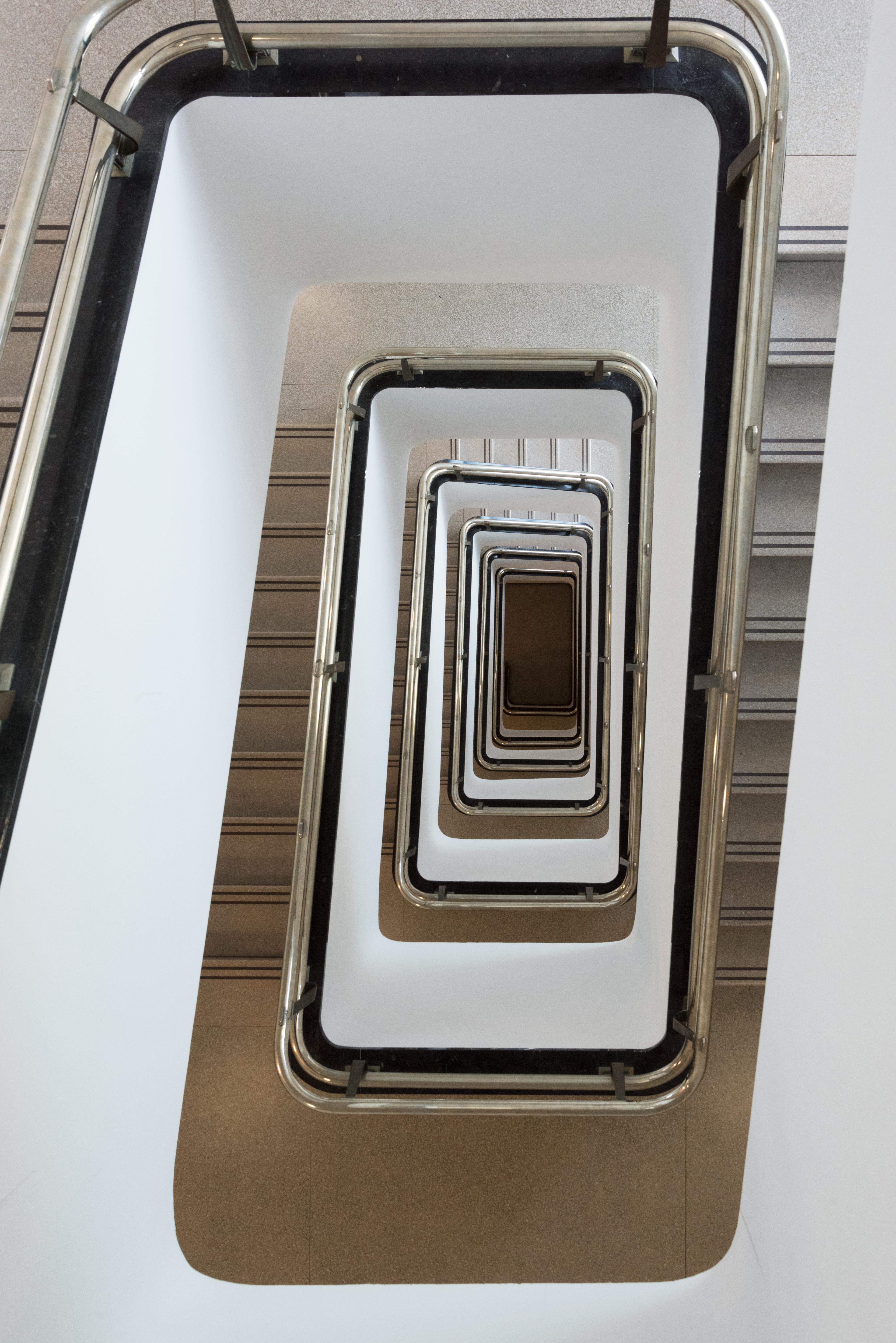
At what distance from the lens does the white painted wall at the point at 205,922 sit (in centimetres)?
100

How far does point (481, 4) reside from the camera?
330 cm

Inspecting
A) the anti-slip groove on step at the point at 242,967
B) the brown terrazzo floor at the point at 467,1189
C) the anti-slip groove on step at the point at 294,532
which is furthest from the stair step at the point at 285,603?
the brown terrazzo floor at the point at 467,1189

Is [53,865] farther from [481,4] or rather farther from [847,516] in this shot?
[481,4]

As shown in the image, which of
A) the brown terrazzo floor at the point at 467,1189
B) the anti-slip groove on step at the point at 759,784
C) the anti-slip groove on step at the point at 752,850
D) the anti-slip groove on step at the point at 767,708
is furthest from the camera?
the brown terrazzo floor at the point at 467,1189

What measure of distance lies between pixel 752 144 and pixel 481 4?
6.86 ft

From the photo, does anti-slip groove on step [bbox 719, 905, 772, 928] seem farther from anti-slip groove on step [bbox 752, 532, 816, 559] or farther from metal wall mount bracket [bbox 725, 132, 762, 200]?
metal wall mount bracket [bbox 725, 132, 762, 200]

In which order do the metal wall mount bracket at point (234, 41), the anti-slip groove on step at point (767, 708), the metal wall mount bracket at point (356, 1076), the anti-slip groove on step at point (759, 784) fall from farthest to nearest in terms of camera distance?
1. the anti-slip groove on step at point (759, 784)
2. the anti-slip groove on step at point (767, 708)
3. the metal wall mount bracket at point (356, 1076)
4. the metal wall mount bracket at point (234, 41)

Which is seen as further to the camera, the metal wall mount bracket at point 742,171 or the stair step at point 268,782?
the stair step at point 268,782

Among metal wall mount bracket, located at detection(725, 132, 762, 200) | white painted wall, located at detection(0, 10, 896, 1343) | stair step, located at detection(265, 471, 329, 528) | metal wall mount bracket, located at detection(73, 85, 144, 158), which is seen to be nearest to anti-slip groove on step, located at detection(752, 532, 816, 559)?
metal wall mount bracket, located at detection(725, 132, 762, 200)

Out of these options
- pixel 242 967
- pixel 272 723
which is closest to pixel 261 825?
pixel 272 723

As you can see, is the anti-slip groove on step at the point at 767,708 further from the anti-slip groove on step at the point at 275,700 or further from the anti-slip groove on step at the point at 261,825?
the anti-slip groove on step at the point at 261,825

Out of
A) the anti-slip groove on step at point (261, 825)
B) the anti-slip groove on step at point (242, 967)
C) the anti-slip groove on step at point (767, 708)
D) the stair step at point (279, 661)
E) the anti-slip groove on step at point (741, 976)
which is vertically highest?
the stair step at point (279, 661)

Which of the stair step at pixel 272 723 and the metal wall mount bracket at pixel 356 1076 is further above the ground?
the stair step at pixel 272 723

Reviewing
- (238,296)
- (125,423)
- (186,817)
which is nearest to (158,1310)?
(186,817)
